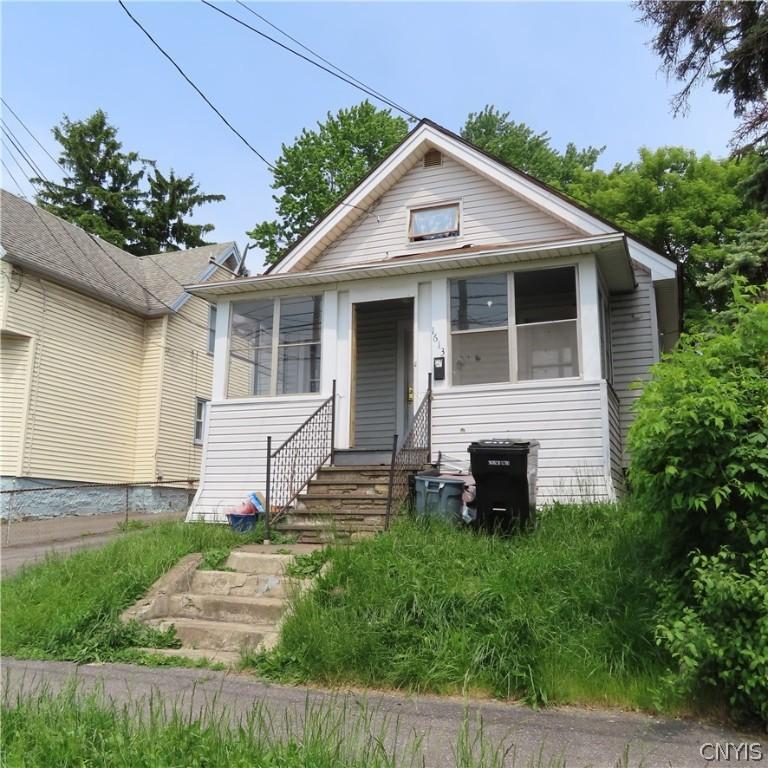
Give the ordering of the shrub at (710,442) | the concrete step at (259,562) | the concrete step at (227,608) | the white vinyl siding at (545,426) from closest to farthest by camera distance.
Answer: the shrub at (710,442) → the concrete step at (227,608) → the concrete step at (259,562) → the white vinyl siding at (545,426)

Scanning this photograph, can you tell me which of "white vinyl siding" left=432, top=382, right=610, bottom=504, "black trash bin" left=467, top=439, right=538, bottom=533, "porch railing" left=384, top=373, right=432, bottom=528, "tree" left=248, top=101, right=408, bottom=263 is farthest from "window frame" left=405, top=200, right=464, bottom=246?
"tree" left=248, top=101, right=408, bottom=263

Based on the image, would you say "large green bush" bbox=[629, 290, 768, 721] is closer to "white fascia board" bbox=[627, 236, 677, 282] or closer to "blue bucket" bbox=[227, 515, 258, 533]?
"blue bucket" bbox=[227, 515, 258, 533]

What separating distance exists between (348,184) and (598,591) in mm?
26615

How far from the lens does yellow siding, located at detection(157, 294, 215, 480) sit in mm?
20125

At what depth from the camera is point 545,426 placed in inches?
365

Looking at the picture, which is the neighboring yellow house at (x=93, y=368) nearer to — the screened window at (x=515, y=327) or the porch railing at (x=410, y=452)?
the porch railing at (x=410, y=452)

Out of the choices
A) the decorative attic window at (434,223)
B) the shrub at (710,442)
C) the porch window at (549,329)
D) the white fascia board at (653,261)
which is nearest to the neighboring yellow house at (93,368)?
the decorative attic window at (434,223)

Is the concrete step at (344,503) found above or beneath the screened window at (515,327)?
beneath

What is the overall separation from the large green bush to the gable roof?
643cm

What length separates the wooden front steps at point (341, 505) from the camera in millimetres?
7879

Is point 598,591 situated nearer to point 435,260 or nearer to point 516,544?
point 516,544

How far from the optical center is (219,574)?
23.0ft

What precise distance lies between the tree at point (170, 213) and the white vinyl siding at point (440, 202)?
26.0 m

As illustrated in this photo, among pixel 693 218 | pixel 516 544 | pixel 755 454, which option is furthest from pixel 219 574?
pixel 693 218
